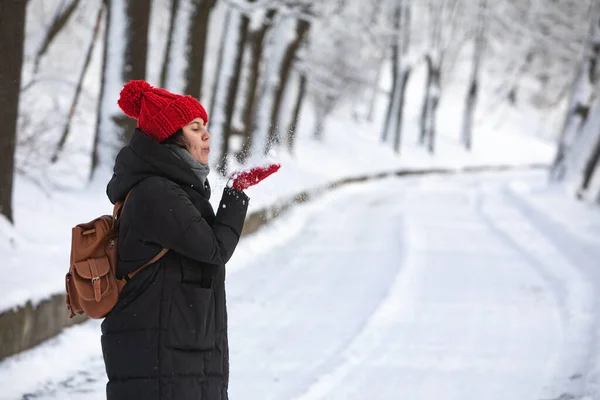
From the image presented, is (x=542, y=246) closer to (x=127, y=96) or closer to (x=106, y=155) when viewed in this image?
(x=106, y=155)

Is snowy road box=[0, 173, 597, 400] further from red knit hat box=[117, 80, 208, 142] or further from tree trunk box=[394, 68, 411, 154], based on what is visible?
tree trunk box=[394, 68, 411, 154]

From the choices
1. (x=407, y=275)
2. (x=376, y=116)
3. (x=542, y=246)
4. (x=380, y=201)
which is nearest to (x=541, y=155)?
(x=376, y=116)

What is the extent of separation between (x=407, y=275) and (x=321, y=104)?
2719cm

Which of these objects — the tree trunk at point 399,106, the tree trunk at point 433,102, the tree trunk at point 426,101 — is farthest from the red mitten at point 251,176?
the tree trunk at point 433,102

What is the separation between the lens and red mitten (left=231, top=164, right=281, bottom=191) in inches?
126

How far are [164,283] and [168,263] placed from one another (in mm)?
73

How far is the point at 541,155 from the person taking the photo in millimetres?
59438

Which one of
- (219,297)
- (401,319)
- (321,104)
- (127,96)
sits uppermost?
(321,104)

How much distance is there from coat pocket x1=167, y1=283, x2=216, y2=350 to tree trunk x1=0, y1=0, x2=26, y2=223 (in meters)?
4.97

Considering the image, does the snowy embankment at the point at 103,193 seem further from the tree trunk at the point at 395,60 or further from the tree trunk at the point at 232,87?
the tree trunk at the point at 395,60

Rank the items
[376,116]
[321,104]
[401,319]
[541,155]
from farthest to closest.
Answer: [376,116] < [541,155] < [321,104] < [401,319]

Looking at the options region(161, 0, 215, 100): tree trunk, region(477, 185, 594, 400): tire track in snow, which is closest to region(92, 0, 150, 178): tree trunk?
region(161, 0, 215, 100): tree trunk

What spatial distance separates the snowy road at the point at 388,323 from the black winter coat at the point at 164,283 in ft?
9.24

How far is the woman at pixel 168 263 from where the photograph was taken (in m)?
2.97
